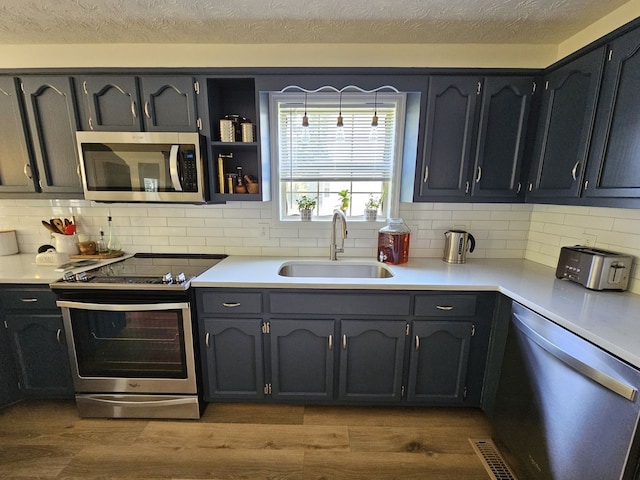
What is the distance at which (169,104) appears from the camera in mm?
1833

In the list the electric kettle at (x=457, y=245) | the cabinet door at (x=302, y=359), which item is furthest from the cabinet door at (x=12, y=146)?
the electric kettle at (x=457, y=245)

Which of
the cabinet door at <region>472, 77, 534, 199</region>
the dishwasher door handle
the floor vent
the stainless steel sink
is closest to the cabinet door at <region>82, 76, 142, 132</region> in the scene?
the stainless steel sink

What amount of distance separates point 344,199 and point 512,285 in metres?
1.30

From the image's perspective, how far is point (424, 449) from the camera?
1.63 m

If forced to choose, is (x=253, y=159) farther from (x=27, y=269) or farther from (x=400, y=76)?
(x=27, y=269)

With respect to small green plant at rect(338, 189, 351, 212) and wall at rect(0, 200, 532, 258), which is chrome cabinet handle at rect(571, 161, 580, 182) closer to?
wall at rect(0, 200, 532, 258)

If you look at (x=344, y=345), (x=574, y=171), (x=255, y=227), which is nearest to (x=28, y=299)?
(x=255, y=227)

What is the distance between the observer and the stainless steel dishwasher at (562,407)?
0.97 metres

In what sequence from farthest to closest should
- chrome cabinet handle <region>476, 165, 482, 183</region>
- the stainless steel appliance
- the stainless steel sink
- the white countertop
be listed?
the stainless steel sink
chrome cabinet handle <region>476, 165, 482, 183</region>
the stainless steel appliance
the white countertop

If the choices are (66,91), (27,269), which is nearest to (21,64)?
(66,91)

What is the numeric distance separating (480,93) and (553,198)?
81cm

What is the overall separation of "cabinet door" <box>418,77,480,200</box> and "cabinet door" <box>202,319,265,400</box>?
1529 mm

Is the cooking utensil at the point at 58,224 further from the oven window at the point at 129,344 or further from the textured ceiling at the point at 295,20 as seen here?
the textured ceiling at the point at 295,20

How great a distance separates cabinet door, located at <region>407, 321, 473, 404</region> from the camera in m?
1.72
